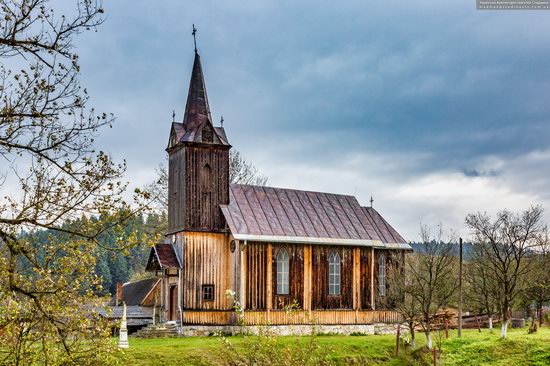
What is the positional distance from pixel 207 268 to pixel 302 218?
5.96 meters

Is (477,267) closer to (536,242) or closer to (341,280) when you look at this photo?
(536,242)

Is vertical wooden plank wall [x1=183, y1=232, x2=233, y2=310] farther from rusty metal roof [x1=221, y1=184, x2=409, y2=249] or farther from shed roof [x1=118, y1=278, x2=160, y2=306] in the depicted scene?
shed roof [x1=118, y1=278, x2=160, y2=306]

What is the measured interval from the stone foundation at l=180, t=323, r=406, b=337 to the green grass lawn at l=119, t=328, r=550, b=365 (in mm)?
956

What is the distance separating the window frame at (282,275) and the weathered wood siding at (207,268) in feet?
7.09

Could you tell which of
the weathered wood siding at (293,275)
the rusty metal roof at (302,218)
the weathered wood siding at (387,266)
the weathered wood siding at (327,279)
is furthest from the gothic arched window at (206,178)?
the weathered wood siding at (387,266)

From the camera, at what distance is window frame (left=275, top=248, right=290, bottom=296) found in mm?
33875

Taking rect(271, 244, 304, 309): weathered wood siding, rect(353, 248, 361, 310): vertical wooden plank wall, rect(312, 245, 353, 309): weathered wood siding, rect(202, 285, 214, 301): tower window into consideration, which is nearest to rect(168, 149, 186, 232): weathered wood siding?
rect(202, 285, 214, 301): tower window

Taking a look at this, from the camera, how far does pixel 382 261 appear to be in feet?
124

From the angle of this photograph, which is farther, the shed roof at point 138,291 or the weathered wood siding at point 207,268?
the shed roof at point 138,291

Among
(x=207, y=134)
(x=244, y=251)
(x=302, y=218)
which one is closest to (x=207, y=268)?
(x=244, y=251)

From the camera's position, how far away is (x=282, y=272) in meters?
34.1

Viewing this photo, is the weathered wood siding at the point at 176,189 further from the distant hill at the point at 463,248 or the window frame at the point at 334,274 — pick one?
the distant hill at the point at 463,248

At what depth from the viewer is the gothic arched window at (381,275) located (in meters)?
37.4

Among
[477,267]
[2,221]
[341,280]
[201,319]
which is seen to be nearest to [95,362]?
[2,221]
